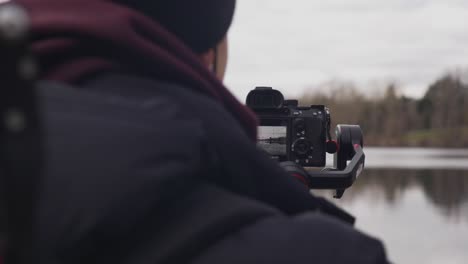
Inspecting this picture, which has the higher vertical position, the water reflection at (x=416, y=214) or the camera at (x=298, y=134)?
the camera at (x=298, y=134)

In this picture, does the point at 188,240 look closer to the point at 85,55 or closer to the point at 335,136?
the point at 85,55

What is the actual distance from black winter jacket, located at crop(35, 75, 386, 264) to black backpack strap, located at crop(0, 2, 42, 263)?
0.07m

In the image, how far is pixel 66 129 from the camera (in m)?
0.76

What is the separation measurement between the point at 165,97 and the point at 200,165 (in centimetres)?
11

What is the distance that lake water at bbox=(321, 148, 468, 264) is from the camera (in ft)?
39.9

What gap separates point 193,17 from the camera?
1058 millimetres

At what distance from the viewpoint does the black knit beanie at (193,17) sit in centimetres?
104

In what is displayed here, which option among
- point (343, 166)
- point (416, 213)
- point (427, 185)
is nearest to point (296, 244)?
point (343, 166)

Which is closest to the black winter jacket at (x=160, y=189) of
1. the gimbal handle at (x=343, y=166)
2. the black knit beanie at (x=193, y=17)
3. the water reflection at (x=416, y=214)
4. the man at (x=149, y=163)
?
the man at (x=149, y=163)

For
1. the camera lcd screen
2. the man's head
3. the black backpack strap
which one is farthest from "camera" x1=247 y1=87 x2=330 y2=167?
the black backpack strap

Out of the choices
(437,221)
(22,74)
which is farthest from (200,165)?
(437,221)

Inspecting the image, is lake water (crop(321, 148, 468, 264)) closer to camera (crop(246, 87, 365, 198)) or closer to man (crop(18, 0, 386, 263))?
camera (crop(246, 87, 365, 198))

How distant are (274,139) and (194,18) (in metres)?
1.83

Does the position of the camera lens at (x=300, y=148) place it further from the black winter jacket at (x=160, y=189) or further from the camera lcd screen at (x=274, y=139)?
the black winter jacket at (x=160, y=189)
